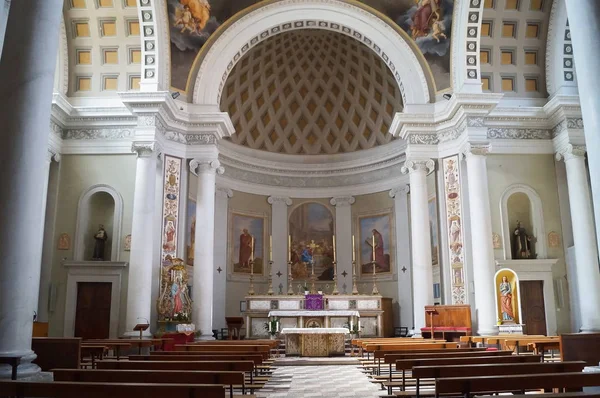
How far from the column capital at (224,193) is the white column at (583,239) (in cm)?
1273

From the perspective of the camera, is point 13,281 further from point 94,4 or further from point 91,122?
point 94,4

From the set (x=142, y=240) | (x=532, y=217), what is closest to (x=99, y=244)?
(x=142, y=240)

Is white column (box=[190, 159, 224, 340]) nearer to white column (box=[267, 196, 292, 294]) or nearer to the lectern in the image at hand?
the lectern

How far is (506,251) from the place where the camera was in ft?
61.1

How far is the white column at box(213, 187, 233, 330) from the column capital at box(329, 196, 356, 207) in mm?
4870

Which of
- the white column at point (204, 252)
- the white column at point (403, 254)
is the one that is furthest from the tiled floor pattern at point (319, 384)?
the white column at point (403, 254)

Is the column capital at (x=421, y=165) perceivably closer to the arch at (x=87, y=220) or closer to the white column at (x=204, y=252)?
the white column at (x=204, y=252)

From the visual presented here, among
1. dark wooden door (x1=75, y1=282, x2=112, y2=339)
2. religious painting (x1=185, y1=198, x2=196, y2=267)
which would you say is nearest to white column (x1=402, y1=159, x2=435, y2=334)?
religious painting (x1=185, y1=198, x2=196, y2=267)

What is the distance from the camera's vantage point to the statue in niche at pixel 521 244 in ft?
61.3

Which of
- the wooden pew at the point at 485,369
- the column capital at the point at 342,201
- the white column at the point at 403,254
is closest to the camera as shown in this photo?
the wooden pew at the point at 485,369

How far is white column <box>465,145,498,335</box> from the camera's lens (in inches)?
671

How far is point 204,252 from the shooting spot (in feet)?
62.2

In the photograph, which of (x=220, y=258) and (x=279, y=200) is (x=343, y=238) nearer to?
(x=279, y=200)

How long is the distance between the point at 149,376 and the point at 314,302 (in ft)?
46.5
